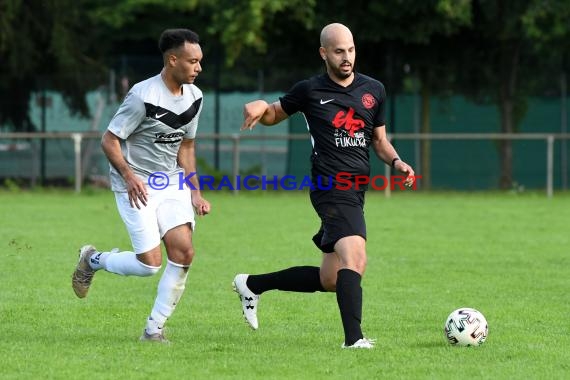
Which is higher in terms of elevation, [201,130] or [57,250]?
[201,130]

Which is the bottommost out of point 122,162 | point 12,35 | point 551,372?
point 551,372

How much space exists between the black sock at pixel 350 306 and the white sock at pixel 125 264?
1.29m

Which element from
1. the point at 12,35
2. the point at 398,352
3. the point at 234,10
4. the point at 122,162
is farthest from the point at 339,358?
the point at 12,35

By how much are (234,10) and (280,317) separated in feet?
59.2

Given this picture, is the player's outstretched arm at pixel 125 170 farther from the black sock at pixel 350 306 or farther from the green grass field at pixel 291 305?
the black sock at pixel 350 306

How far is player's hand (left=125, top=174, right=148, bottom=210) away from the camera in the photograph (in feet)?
26.4

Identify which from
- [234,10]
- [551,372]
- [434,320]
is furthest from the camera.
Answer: [234,10]

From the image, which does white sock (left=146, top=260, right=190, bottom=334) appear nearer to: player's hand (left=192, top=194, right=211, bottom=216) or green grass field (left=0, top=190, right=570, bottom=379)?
green grass field (left=0, top=190, right=570, bottom=379)

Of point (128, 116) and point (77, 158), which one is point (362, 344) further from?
point (77, 158)

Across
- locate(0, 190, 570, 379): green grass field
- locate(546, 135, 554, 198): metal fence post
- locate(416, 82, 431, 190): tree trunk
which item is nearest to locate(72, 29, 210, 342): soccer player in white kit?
locate(0, 190, 570, 379): green grass field

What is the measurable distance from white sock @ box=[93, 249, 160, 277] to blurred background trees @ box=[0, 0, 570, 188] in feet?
60.5

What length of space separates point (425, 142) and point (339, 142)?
1953 cm

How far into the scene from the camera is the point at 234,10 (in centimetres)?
2688

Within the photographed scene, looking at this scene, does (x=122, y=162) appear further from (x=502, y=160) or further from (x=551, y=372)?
(x=502, y=160)
